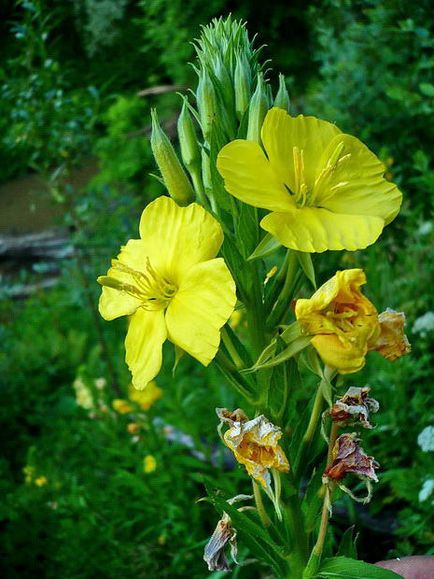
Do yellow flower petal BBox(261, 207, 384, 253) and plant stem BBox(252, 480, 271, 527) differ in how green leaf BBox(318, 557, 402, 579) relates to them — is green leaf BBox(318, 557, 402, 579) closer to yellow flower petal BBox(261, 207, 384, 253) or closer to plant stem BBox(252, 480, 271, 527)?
plant stem BBox(252, 480, 271, 527)

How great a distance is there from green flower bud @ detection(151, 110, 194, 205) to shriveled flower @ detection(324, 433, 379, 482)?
0.34 meters

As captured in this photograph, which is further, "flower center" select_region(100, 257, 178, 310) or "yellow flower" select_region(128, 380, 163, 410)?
"yellow flower" select_region(128, 380, 163, 410)

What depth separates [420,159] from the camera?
210 cm

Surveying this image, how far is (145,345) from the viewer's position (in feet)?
2.65

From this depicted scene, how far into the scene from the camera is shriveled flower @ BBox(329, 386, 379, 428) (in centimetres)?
82

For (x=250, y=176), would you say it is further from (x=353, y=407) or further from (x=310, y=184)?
(x=353, y=407)

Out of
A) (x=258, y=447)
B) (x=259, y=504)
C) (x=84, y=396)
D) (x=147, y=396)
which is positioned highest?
(x=258, y=447)

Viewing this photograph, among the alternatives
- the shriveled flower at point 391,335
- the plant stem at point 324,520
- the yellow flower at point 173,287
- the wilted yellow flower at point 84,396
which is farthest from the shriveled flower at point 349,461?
the wilted yellow flower at point 84,396

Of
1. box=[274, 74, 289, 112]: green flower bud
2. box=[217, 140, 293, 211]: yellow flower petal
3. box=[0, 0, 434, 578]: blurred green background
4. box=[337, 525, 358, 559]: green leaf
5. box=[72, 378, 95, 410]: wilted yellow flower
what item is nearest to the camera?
box=[217, 140, 293, 211]: yellow flower petal

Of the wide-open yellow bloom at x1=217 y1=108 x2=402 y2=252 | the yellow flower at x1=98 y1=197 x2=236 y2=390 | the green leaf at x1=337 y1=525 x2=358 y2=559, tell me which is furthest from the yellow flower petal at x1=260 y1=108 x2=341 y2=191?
the green leaf at x1=337 y1=525 x2=358 y2=559

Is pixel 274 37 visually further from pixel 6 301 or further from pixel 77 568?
pixel 77 568

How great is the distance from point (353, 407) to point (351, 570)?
20 centimetres

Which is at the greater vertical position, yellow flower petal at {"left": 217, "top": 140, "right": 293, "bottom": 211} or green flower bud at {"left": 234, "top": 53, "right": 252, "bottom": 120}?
green flower bud at {"left": 234, "top": 53, "right": 252, "bottom": 120}

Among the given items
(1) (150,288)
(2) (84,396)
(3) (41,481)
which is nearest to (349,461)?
(1) (150,288)
